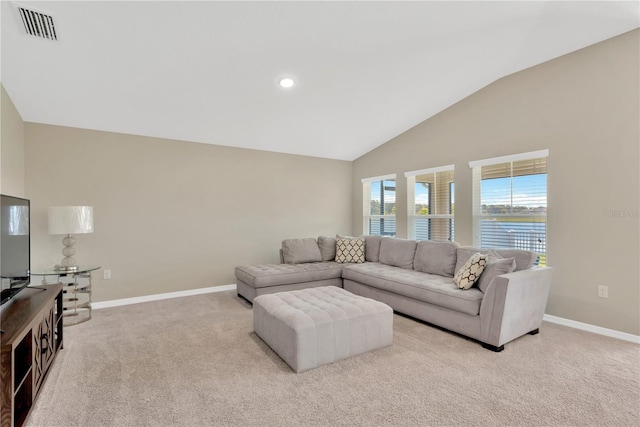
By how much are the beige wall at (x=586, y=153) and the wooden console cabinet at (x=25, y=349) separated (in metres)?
4.59

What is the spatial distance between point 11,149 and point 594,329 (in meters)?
6.18

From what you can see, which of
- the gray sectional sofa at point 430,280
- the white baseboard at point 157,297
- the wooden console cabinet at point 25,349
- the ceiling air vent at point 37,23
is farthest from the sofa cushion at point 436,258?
the ceiling air vent at point 37,23

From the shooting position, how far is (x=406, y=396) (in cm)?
206

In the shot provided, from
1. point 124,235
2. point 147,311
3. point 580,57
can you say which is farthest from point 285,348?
point 580,57

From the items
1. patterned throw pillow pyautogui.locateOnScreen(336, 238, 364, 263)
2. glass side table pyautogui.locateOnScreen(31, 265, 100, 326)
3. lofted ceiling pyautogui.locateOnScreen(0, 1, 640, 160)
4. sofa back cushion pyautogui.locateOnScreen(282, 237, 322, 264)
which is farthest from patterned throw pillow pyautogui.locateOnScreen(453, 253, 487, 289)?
glass side table pyautogui.locateOnScreen(31, 265, 100, 326)

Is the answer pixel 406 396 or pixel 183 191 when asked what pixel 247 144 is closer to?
pixel 183 191

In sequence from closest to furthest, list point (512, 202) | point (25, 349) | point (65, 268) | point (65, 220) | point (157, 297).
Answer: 1. point (25, 349)
2. point (65, 220)
3. point (65, 268)
4. point (512, 202)
5. point (157, 297)

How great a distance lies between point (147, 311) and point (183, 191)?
1.70 m

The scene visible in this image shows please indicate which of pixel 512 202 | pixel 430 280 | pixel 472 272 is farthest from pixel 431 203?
pixel 472 272

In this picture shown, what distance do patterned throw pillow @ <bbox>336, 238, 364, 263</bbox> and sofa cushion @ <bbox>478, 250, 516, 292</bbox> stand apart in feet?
6.89

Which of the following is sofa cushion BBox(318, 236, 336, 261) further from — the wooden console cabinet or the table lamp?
the wooden console cabinet

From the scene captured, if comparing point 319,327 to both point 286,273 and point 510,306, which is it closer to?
point 510,306

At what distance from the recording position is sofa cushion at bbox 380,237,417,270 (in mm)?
4336

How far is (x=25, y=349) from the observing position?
1879 mm
